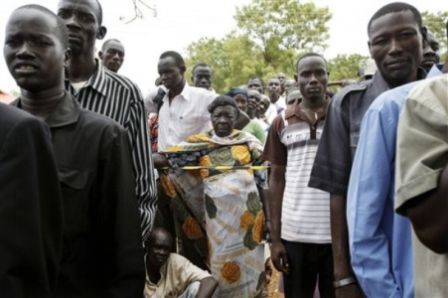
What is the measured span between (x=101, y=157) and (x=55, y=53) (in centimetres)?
39

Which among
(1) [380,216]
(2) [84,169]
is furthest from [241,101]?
(2) [84,169]

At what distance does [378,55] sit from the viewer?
2680mm

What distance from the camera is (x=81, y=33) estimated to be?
2.82 meters

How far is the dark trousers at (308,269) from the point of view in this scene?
12.3ft

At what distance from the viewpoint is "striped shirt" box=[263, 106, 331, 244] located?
3.73 m

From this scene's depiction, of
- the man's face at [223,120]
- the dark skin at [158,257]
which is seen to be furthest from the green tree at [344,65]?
the dark skin at [158,257]

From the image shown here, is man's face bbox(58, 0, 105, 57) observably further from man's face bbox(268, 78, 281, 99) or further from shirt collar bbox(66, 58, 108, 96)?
man's face bbox(268, 78, 281, 99)

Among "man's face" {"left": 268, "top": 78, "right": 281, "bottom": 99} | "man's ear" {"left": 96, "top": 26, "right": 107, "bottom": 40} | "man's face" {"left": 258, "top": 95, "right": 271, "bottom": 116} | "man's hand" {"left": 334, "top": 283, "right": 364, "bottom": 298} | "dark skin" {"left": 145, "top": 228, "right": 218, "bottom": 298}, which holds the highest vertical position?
"man's ear" {"left": 96, "top": 26, "right": 107, "bottom": 40}

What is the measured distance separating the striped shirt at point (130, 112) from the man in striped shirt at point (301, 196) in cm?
112

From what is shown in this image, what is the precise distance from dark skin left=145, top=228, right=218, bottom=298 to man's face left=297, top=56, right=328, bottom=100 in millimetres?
1463

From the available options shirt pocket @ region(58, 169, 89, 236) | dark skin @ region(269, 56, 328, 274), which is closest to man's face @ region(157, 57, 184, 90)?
dark skin @ region(269, 56, 328, 274)

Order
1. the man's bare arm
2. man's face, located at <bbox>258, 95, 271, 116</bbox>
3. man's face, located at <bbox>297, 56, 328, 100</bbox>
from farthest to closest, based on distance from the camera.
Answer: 1. man's face, located at <bbox>258, 95, 271, 116</bbox>
2. man's face, located at <bbox>297, 56, 328, 100</bbox>
3. the man's bare arm

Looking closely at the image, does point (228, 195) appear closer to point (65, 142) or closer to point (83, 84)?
point (83, 84)

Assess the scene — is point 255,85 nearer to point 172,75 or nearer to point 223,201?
point 172,75
